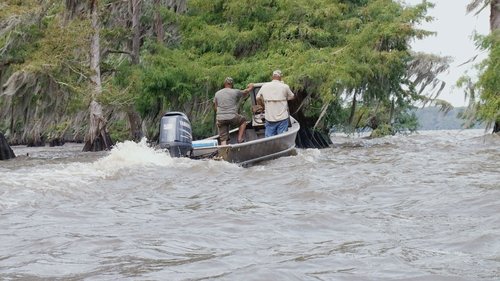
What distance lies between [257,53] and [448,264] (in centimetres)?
1917

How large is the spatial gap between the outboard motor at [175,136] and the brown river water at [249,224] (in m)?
0.91

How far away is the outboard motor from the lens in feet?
40.1

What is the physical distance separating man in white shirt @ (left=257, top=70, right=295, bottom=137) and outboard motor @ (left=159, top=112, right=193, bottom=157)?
2.97 m

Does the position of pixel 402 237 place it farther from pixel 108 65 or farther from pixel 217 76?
pixel 108 65

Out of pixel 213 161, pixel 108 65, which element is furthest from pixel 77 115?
pixel 213 161

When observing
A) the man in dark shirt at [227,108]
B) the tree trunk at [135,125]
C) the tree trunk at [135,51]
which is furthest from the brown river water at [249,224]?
the tree trunk at [135,51]

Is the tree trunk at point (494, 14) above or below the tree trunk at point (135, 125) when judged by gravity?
above

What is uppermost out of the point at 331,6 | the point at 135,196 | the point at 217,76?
the point at 331,6

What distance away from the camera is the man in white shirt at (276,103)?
15.0 m

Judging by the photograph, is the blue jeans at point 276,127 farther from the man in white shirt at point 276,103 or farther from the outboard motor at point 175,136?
the outboard motor at point 175,136

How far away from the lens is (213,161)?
12453 mm

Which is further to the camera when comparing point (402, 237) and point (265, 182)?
point (265, 182)

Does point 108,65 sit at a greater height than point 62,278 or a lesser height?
greater

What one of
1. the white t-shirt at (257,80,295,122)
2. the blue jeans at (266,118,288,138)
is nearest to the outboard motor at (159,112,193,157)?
the white t-shirt at (257,80,295,122)
